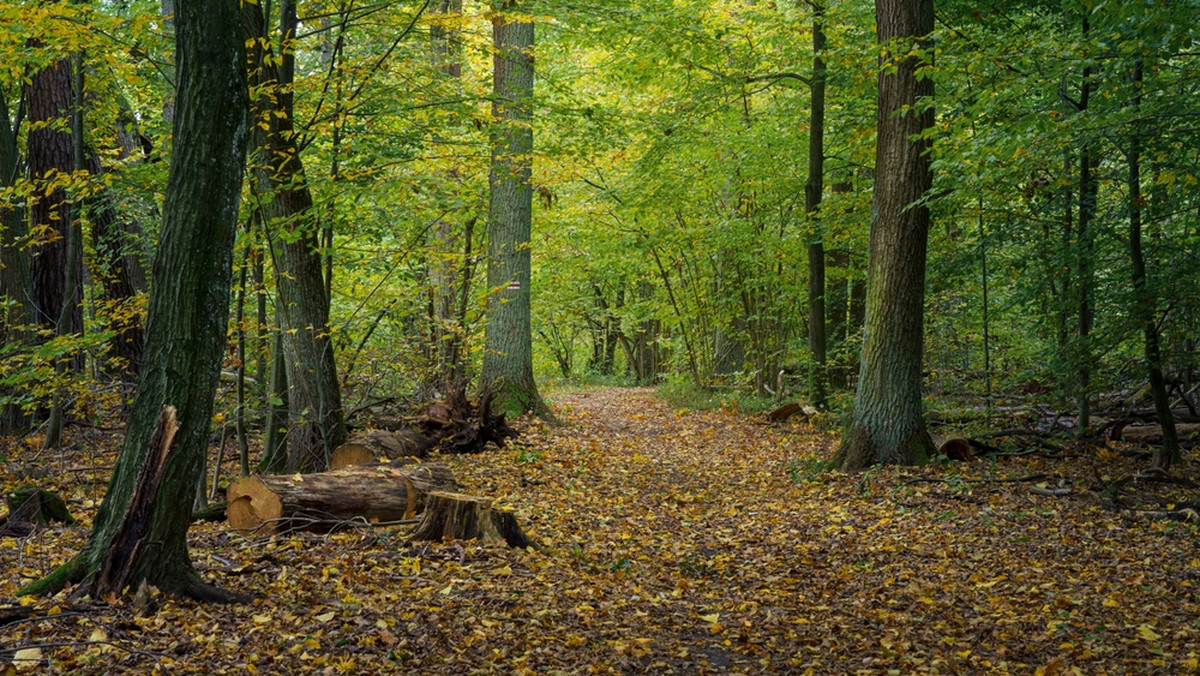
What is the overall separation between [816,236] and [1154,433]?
5268 millimetres

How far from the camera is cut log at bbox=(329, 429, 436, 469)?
8375 millimetres

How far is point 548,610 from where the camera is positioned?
16.5ft

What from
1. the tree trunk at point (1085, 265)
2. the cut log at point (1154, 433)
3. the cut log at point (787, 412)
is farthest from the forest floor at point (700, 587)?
the cut log at point (787, 412)

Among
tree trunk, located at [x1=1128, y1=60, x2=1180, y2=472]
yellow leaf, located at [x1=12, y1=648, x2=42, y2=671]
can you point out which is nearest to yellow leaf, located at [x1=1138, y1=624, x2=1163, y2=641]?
tree trunk, located at [x1=1128, y1=60, x2=1180, y2=472]

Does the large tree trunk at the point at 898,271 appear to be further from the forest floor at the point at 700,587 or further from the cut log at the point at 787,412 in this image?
the cut log at the point at 787,412

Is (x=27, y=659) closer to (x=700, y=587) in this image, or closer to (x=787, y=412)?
(x=700, y=587)

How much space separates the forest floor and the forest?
4 centimetres

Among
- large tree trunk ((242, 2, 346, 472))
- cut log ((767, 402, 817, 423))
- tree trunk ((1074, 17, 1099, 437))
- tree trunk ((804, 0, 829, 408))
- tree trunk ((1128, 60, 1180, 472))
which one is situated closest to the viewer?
large tree trunk ((242, 2, 346, 472))

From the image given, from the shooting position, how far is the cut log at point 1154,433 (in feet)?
32.5

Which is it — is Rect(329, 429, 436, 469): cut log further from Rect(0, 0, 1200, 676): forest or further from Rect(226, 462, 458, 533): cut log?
Rect(226, 462, 458, 533): cut log

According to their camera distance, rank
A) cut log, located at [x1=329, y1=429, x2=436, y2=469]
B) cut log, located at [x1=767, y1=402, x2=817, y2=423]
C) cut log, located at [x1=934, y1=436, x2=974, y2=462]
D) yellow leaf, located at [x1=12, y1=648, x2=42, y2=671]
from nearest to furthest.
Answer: yellow leaf, located at [x1=12, y1=648, x2=42, y2=671] → cut log, located at [x1=329, y1=429, x2=436, y2=469] → cut log, located at [x1=934, y1=436, x2=974, y2=462] → cut log, located at [x1=767, y1=402, x2=817, y2=423]

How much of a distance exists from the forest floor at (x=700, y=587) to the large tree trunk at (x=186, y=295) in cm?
41

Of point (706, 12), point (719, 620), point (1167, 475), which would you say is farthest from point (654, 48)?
point (719, 620)

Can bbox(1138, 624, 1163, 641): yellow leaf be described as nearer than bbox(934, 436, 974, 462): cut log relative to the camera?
Yes
